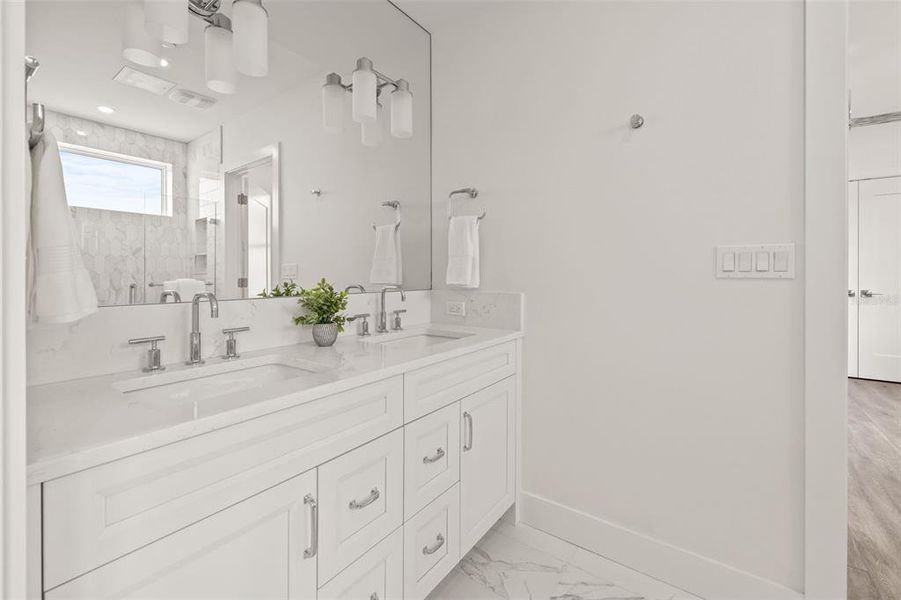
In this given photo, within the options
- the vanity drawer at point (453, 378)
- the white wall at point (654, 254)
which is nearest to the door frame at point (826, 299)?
the white wall at point (654, 254)

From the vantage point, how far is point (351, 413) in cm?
108

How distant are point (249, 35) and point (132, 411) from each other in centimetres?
111

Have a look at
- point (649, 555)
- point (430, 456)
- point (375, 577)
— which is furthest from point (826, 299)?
point (375, 577)

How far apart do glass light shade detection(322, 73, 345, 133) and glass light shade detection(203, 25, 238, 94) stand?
0.43 m

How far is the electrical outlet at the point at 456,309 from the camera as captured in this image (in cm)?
211

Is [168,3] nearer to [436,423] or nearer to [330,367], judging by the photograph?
[330,367]

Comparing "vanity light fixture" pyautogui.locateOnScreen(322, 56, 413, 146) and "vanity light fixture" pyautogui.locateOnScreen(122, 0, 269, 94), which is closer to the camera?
"vanity light fixture" pyautogui.locateOnScreen(122, 0, 269, 94)

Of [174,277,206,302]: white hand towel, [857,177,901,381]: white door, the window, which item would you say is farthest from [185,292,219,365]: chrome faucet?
[857,177,901,381]: white door

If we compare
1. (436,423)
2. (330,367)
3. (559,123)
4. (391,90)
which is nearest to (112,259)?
(330,367)

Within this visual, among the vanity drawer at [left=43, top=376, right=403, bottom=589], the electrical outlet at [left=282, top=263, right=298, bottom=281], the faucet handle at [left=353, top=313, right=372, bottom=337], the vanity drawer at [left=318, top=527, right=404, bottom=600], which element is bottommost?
the vanity drawer at [left=318, top=527, right=404, bottom=600]

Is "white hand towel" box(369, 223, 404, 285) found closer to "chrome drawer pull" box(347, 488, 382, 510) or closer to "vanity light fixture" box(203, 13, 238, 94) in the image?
"vanity light fixture" box(203, 13, 238, 94)

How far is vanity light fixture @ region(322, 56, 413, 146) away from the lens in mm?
1739

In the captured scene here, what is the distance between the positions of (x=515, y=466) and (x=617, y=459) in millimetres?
438

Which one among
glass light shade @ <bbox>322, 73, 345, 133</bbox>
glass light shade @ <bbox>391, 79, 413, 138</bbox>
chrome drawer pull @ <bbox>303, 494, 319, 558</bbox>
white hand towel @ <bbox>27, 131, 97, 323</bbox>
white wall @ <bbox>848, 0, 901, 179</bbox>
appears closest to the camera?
white hand towel @ <bbox>27, 131, 97, 323</bbox>
